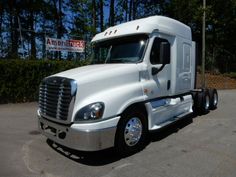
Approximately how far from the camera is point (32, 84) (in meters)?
12.7

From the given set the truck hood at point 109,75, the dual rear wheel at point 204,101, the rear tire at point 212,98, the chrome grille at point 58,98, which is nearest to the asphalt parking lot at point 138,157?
the chrome grille at point 58,98

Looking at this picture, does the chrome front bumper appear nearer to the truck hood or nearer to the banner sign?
the truck hood

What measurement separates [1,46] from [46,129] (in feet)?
29.3

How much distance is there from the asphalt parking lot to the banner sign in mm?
7085

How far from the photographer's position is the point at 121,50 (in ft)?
22.3

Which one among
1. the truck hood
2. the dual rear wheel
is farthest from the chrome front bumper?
the dual rear wheel

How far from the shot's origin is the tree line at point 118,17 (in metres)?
24.2

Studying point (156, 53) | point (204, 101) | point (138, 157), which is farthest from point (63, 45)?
point (138, 157)

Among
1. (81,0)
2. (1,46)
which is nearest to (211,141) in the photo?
(1,46)

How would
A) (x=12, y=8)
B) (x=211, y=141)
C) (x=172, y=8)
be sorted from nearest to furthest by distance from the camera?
1. (x=211, y=141)
2. (x=12, y=8)
3. (x=172, y=8)

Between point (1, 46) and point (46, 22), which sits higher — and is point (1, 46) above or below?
below

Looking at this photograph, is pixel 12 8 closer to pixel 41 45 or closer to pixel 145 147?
pixel 41 45

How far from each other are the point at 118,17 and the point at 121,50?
74.5 ft

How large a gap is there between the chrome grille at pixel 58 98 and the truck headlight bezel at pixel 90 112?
0.66 feet
